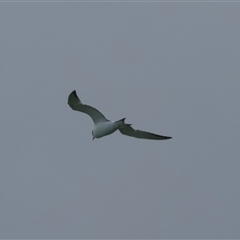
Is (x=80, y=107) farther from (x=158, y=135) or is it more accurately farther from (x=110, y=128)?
(x=158, y=135)

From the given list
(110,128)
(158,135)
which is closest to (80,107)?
(110,128)

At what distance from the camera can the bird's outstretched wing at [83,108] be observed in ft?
106

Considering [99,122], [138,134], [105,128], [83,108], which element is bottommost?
[105,128]

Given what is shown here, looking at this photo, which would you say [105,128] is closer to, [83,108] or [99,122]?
[99,122]

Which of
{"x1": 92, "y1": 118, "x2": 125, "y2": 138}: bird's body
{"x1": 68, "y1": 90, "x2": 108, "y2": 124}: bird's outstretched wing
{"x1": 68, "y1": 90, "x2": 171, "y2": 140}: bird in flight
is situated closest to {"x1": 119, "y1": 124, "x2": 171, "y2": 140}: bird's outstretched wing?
{"x1": 68, "y1": 90, "x2": 171, "y2": 140}: bird in flight

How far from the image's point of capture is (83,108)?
3262 cm

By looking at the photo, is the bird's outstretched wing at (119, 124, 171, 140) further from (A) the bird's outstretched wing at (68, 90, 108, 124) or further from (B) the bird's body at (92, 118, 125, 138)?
(A) the bird's outstretched wing at (68, 90, 108, 124)

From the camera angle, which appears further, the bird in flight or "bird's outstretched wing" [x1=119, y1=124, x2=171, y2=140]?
"bird's outstretched wing" [x1=119, y1=124, x2=171, y2=140]

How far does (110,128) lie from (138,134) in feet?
5.70

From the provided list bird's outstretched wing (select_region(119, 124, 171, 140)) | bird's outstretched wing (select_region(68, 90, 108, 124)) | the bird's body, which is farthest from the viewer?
bird's outstretched wing (select_region(119, 124, 171, 140))

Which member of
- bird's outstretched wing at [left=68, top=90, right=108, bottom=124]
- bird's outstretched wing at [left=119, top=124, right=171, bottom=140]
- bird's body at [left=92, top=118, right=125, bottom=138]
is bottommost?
bird's body at [left=92, top=118, right=125, bottom=138]

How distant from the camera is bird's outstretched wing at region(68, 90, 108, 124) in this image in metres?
32.2

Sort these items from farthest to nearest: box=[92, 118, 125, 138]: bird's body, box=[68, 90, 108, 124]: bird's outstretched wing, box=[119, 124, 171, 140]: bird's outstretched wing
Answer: box=[119, 124, 171, 140]: bird's outstretched wing
box=[92, 118, 125, 138]: bird's body
box=[68, 90, 108, 124]: bird's outstretched wing

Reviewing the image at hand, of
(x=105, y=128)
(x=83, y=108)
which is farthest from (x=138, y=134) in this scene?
(x=83, y=108)
